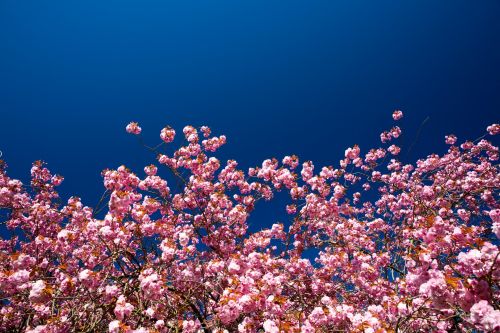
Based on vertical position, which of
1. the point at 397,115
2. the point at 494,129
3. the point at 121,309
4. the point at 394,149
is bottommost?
the point at 121,309

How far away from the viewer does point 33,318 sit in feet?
18.5

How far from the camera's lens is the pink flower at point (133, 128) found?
970 cm

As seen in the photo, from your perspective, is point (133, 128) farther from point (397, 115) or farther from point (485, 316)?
point (397, 115)

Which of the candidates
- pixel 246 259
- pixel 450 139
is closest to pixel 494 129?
pixel 450 139

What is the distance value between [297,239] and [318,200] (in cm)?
152

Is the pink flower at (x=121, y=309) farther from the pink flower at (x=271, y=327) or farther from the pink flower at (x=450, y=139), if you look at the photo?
the pink flower at (x=450, y=139)

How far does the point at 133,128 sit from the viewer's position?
9750 millimetres

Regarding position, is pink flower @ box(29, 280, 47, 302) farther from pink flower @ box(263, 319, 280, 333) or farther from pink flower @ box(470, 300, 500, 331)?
pink flower @ box(470, 300, 500, 331)

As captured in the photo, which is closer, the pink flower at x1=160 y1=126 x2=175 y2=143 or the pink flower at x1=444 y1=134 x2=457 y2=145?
the pink flower at x1=160 y1=126 x2=175 y2=143

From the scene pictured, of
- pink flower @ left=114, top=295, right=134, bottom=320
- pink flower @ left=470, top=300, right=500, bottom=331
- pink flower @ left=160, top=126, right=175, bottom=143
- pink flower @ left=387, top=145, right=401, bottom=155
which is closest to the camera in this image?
pink flower @ left=470, top=300, right=500, bottom=331

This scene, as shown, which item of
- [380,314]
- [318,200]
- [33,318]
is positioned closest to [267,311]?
[380,314]

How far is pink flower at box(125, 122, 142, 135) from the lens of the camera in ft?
31.8

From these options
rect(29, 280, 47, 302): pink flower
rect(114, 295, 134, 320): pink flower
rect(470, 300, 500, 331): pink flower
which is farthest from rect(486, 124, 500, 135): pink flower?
rect(29, 280, 47, 302): pink flower

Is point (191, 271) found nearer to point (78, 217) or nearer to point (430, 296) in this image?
point (78, 217)
